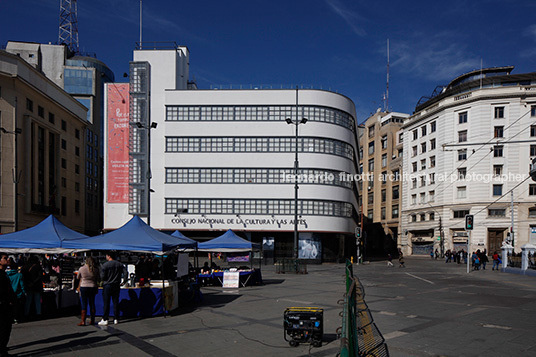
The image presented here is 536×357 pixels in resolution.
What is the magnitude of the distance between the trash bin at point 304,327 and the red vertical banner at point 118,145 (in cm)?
4063

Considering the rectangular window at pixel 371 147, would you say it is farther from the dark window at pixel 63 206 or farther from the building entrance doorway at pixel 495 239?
the dark window at pixel 63 206

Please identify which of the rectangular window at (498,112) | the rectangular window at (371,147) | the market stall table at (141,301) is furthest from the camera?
the rectangular window at (371,147)

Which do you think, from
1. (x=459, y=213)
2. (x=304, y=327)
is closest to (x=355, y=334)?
(x=304, y=327)

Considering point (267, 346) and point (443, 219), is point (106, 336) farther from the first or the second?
point (443, 219)

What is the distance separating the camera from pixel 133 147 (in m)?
45.9

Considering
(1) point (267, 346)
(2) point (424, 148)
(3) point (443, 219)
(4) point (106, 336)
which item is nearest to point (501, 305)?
(1) point (267, 346)

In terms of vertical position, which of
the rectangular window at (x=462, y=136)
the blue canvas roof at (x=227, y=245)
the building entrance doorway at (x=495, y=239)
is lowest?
the building entrance doorway at (x=495, y=239)

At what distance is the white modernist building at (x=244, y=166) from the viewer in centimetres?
4375

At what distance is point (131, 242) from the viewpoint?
498 inches

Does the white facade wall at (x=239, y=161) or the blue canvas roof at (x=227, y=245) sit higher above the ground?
the white facade wall at (x=239, y=161)

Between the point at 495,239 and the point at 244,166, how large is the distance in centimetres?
3430

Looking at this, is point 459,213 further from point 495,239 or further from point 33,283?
point 33,283

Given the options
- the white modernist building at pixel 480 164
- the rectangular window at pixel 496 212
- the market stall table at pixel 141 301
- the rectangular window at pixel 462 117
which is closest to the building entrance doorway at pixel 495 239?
the white modernist building at pixel 480 164

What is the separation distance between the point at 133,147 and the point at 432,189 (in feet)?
139
